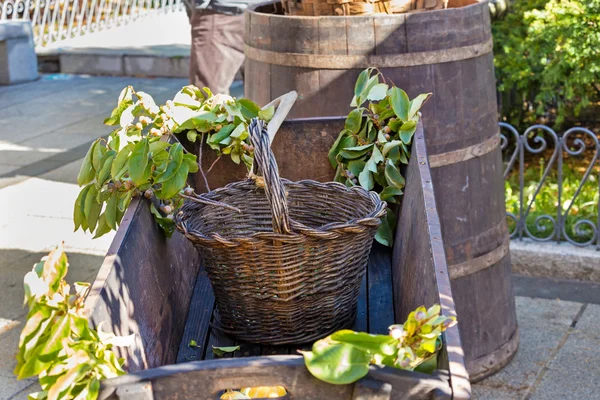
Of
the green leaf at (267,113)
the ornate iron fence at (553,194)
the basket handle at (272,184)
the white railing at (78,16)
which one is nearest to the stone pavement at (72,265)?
the ornate iron fence at (553,194)

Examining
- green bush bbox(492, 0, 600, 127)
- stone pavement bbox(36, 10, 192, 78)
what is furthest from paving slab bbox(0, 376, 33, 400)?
stone pavement bbox(36, 10, 192, 78)

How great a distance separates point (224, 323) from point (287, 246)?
0.35 m

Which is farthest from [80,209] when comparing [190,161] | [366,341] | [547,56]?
[547,56]

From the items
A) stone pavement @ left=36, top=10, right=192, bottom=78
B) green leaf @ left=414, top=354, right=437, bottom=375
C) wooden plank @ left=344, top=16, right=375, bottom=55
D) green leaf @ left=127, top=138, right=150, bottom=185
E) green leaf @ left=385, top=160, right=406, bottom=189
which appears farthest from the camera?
stone pavement @ left=36, top=10, right=192, bottom=78

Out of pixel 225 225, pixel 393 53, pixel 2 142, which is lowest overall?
pixel 2 142

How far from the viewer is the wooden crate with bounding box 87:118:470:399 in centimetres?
126

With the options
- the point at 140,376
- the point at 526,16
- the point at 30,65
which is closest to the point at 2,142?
the point at 30,65

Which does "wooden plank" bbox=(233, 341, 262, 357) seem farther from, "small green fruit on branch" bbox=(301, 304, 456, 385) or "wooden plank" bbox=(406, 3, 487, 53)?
"wooden plank" bbox=(406, 3, 487, 53)

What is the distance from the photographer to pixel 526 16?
5.45m

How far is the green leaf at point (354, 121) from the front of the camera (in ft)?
8.03

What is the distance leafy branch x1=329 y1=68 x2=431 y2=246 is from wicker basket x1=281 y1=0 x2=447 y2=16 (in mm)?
394

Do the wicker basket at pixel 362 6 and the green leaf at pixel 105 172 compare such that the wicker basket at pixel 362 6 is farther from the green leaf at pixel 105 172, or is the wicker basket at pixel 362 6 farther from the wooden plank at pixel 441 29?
the green leaf at pixel 105 172

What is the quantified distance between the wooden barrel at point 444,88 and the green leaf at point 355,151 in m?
0.26

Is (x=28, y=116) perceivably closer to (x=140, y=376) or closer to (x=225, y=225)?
(x=225, y=225)
